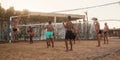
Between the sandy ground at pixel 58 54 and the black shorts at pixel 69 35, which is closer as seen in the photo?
the sandy ground at pixel 58 54

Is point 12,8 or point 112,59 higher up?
point 12,8

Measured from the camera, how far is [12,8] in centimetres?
6531

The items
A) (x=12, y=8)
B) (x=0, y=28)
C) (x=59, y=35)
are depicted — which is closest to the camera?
(x=0, y=28)

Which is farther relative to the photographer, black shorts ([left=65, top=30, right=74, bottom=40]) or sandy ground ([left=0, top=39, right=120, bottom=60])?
black shorts ([left=65, top=30, right=74, bottom=40])

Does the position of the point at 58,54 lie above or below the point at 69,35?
below

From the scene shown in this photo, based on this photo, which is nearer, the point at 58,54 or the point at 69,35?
the point at 58,54

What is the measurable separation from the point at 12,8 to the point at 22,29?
29.4 meters

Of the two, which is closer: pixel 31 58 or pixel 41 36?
pixel 31 58

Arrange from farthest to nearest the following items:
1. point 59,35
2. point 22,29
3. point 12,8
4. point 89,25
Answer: point 12,8, point 89,25, point 59,35, point 22,29

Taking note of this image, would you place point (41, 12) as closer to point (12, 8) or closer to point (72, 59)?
point (12, 8)

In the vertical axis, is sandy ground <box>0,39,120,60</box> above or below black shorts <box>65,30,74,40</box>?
below

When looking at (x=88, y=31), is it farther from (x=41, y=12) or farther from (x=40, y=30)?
(x=41, y=12)

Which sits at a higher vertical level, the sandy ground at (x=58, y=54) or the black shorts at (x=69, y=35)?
the black shorts at (x=69, y=35)

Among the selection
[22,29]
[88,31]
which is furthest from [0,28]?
[88,31]
